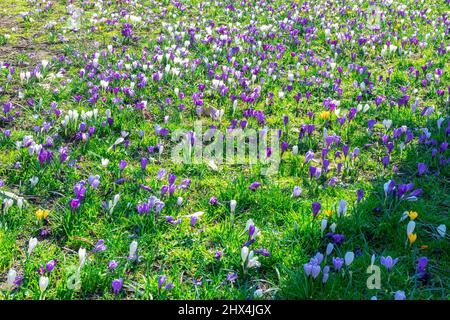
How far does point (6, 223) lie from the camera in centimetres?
427

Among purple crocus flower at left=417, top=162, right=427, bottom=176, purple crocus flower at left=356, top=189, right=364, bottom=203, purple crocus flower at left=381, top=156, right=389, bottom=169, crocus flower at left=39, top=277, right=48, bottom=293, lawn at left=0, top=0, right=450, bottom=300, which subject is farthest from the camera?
purple crocus flower at left=381, top=156, right=389, bottom=169

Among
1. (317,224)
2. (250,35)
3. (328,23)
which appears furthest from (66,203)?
(328,23)

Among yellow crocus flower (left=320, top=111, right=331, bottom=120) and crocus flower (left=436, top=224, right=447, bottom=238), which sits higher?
yellow crocus flower (left=320, top=111, right=331, bottom=120)

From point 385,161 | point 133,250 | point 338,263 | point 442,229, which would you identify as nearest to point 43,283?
point 133,250

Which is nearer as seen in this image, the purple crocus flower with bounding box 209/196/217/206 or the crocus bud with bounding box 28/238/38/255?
the crocus bud with bounding box 28/238/38/255

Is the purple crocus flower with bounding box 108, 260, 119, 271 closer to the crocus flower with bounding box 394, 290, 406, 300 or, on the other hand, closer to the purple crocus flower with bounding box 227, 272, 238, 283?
the purple crocus flower with bounding box 227, 272, 238, 283

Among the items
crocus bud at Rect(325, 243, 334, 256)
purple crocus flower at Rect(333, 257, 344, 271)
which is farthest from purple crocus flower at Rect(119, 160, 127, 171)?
purple crocus flower at Rect(333, 257, 344, 271)

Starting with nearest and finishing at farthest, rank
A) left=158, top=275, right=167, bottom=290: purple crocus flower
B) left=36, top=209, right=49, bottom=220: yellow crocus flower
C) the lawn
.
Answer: left=158, top=275, right=167, bottom=290: purple crocus flower < the lawn < left=36, top=209, right=49, bottom=220: yellow crocus flower

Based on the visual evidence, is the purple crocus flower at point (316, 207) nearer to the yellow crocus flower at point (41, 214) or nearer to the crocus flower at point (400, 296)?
the crocus flower at point (400, 296)

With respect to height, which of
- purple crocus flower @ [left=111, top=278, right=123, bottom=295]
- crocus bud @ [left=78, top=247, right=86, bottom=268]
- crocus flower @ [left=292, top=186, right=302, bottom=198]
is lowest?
purple crocus flower @ [left=111, top=278, right=123, bottom=295]

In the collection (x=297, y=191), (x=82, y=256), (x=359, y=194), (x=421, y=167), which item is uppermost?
(x=421, y=167)

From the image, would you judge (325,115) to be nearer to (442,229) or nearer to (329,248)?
(442,229)

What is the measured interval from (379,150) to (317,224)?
2.00m

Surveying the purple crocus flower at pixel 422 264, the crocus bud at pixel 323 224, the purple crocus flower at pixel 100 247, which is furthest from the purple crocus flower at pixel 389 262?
the purple crocus flower at pixel 100 247
